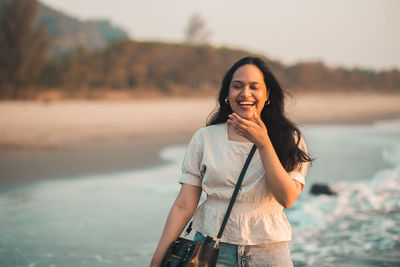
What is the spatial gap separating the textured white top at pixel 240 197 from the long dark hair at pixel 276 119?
0.17 feet

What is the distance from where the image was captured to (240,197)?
5.50 feet

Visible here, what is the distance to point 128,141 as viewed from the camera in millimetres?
12352

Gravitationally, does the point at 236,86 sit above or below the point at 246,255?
above

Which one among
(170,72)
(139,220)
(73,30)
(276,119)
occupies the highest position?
(73,30)

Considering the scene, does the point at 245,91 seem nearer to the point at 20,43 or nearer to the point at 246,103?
the point at 246,103

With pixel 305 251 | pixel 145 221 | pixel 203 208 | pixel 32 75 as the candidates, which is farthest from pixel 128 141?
pixel 32 75

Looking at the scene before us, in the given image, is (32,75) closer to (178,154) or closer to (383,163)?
(178,154)

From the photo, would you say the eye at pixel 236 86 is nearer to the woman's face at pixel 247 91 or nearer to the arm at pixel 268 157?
the woman's face at pixel 247 91

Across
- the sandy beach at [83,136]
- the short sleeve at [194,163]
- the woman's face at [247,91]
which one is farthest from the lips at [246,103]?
the sandy beach at [83,136]

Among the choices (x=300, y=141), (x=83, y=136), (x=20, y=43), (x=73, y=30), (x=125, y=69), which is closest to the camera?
(x=300, y=141)

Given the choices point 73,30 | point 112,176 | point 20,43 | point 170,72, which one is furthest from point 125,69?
point 73,30

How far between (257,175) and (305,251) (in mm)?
2919

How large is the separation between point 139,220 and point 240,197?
3.75 metres

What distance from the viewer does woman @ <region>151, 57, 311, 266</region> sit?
5.49 feet
